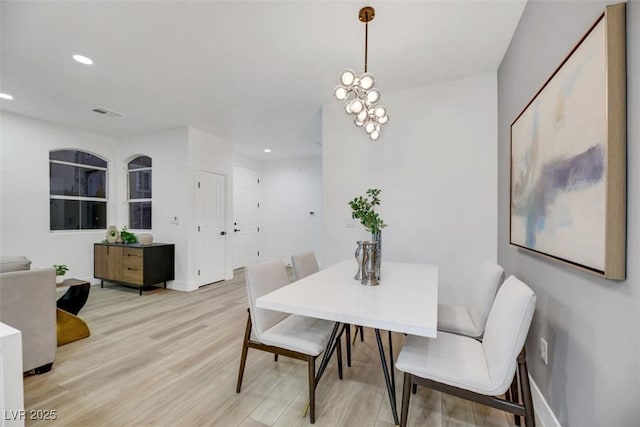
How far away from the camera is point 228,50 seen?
2.35m

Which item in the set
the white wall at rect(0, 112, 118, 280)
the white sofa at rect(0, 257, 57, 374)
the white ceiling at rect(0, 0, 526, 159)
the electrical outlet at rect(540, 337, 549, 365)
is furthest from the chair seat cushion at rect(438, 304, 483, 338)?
the white wall at rect(0, 112, 118, 280)

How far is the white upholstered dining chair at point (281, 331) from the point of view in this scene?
61.9 inches

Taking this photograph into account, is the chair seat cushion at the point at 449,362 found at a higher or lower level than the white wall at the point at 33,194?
lower

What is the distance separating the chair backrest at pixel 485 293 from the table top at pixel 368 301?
311 mm

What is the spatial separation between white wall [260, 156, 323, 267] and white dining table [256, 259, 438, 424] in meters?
4.36

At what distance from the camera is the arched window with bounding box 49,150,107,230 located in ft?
14.3

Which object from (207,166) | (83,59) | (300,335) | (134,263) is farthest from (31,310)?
(207,166)

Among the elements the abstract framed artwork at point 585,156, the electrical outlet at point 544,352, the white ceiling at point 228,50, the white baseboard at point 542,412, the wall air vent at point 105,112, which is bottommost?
the white baseboard at point 542,412

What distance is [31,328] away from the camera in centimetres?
200

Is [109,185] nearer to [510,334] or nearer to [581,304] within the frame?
[510,334]

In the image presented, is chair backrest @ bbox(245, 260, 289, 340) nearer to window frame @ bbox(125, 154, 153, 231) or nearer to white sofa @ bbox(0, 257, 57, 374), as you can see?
white sofa @ bbox(0, 257, 57, 374)

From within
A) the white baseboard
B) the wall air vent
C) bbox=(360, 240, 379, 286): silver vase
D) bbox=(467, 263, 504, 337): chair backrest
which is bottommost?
the white baseboard

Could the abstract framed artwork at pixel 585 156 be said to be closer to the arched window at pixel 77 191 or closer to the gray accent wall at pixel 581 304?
the gray accent wall at pixel 581 304

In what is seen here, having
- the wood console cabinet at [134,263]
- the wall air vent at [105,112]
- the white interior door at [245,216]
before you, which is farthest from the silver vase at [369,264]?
the white interior door at [245,216]
